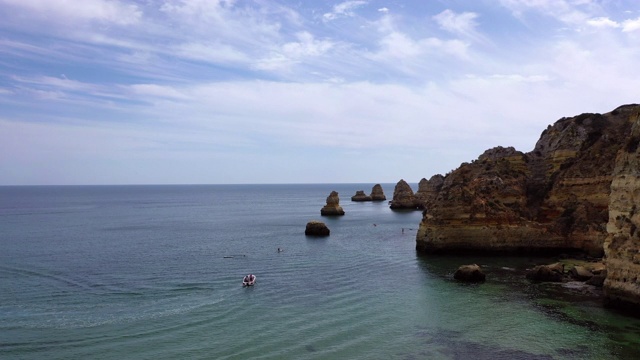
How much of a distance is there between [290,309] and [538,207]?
4117 cm

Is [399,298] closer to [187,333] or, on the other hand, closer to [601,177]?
[187,333]

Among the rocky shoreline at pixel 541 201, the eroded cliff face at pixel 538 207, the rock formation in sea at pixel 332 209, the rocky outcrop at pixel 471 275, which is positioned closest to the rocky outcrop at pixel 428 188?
the rock formation in sea at pixel 332 209

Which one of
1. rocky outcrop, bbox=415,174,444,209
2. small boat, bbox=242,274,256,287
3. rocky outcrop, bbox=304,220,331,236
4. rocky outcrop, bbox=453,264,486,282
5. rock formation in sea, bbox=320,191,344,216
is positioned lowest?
small boat, bbox=242,274,256,287

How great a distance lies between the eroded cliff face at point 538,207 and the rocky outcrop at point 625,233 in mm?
21019

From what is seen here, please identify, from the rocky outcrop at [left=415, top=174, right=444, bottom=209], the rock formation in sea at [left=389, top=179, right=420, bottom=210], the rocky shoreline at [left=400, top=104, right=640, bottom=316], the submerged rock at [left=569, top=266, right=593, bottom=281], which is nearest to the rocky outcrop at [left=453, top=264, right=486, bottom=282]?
the submerged rock at [left=569, top=266, right=593, bottom=281]

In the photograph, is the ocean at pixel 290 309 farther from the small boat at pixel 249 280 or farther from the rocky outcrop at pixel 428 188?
the rocky outcrop at pixel 428 188

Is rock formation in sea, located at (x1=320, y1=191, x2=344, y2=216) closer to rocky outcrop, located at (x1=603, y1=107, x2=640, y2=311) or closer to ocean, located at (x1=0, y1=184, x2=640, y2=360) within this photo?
ocean, located at (x1=0, y1=184, x2=640, y2=360)

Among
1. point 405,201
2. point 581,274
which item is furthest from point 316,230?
point 405,201

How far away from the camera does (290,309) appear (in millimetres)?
36469

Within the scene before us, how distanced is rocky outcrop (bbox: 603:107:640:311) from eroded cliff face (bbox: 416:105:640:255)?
21.0 metres

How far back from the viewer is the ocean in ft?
93.4

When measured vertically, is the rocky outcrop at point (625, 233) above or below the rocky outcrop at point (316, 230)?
above

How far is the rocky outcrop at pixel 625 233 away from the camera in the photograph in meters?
33.7

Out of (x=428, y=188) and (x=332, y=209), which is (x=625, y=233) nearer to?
(x=332, y=209)
